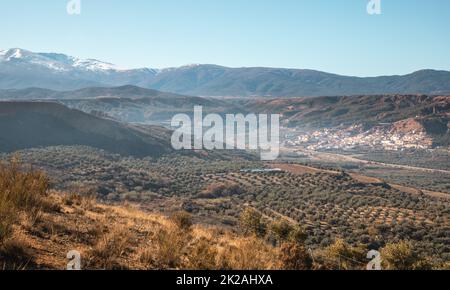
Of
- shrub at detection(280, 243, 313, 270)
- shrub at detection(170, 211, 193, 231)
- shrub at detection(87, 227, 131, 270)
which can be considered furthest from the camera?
shrub at detection(170, 211, 193, 231)

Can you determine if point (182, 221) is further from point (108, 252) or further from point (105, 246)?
point (108, 252)

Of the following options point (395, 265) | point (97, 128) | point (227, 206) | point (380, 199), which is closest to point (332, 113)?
point (97, 128)

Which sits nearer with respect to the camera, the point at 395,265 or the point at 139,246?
the point at 139,246

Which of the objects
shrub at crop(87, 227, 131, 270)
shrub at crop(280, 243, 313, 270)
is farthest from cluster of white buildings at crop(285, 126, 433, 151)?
shrub at crop(87, 227, 131, 270)

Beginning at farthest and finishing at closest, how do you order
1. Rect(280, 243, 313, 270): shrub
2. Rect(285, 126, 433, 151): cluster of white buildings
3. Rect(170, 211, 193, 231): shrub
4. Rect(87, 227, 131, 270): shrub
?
Rect(285, 126, 433, 151): cluster of white buildings < Rect(170, 211, 193, 231): shrub < Rect(280, 243, 313, 270): shrub < Rect(87, 227, 131, 270): shrub

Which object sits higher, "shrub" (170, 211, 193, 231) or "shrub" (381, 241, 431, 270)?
"shrub" (170, 211, 193, 231)

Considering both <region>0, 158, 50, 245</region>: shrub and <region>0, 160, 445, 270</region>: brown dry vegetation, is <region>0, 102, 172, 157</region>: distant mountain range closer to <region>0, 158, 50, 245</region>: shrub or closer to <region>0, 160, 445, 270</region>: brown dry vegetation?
<region>0, 158, 50, 245</region>: shrub

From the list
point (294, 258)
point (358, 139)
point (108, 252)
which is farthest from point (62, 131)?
point (358, 139)

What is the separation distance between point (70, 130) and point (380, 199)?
5838 centimetres

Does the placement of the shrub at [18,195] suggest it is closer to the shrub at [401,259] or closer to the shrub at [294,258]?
the shrub at [294,258]

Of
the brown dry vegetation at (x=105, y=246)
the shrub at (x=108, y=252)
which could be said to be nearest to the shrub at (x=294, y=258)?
the brown dry vegetation at (x=105, y=246)

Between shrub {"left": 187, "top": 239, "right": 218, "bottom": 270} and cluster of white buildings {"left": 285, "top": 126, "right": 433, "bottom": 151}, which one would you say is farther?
cluster of white buildings {"left": 285, "top": 126, "right": 433, "bottom": 151}
